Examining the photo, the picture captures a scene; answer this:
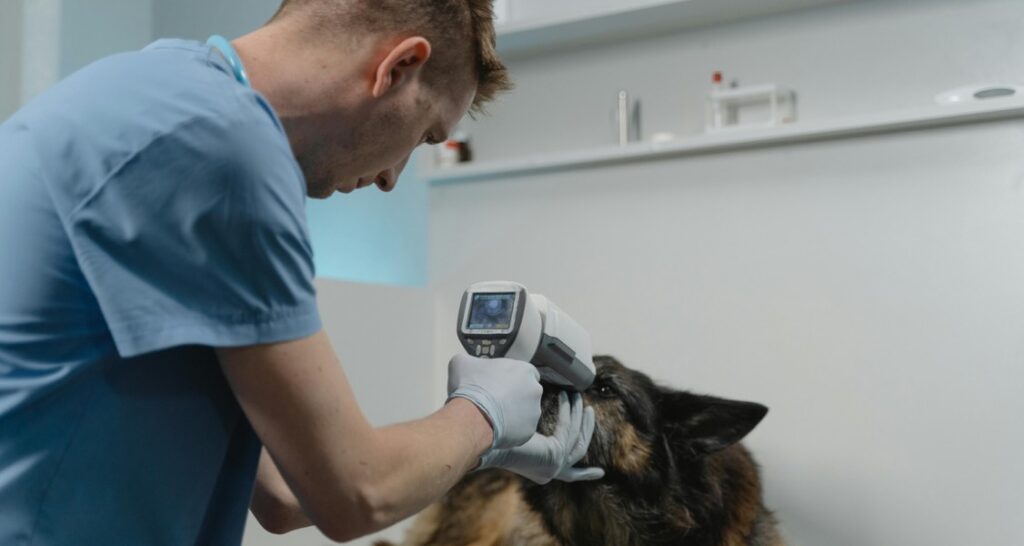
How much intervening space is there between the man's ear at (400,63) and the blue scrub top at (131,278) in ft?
0.61

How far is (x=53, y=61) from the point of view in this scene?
220 cm

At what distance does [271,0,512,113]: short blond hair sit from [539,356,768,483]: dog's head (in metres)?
0.89

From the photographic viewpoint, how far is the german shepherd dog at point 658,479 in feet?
6.34

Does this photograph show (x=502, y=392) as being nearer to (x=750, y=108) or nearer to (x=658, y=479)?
(x=658, y=479)

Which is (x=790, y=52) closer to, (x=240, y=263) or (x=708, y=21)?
(x=708, y=21)

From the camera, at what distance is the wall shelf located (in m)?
2.58

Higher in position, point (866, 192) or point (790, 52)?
point (790, 52)

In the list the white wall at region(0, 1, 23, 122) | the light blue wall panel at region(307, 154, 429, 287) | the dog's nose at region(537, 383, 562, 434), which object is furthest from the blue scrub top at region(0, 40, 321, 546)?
the light blue wall panel at region(307, 154, 429, 287)

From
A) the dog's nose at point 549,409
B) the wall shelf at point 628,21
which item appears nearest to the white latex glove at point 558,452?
the dog's nose at point 549,409

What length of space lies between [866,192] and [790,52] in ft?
1.54

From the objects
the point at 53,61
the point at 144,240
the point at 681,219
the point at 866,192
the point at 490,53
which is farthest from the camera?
the point at 681,219

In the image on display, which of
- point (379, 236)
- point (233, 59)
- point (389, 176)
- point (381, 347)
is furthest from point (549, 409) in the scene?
point (379, 236)

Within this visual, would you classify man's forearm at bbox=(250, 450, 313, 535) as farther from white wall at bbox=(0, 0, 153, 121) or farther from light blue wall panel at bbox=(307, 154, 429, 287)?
light blue wall panel at bbox=(307, 154, 429, 287)

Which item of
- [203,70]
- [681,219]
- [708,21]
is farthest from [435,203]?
[203,70]
